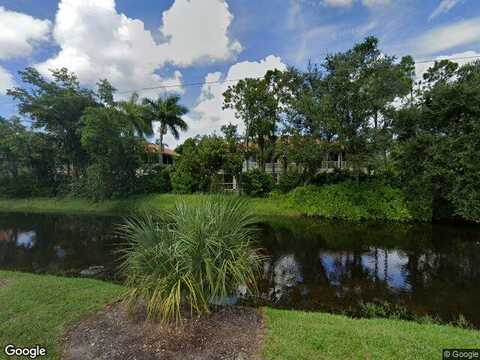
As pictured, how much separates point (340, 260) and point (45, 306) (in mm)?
7209

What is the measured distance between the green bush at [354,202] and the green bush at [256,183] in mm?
2762

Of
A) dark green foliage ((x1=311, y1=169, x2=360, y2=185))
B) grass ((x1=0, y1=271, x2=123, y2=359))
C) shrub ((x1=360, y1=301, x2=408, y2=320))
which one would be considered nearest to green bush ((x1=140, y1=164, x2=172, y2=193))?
dark green foliage ((x1=311, y1=169, x2=360, y2=185))

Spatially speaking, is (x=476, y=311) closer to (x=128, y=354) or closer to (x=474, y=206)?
(x=128, y=354)

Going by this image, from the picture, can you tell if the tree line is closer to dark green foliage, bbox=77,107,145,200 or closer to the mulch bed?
dark green foliage, bbox=77,107,145,200

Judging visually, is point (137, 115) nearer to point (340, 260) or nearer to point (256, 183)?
point (256, 183)

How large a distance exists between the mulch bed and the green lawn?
0.66ft

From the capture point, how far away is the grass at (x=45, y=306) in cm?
318

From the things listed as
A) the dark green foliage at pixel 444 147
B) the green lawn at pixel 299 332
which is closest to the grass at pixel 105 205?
the dark green foliage at pixel 444 147

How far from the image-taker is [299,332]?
10.3 ft

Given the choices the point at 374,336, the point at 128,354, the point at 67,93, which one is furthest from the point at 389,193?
the point at 67,93

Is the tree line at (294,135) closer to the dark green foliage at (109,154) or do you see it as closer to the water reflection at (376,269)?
the dark green foliage at (109,154)

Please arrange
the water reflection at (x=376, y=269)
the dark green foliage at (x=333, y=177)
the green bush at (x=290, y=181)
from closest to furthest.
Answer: the water reflection at (x=376, y=269)
the dark green foliage at (x=333, y=177)
the green bush at (x=290, y=181)

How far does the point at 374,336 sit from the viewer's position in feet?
9.89

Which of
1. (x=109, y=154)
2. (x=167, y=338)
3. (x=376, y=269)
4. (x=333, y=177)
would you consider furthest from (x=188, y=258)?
(x=109, y=154)
